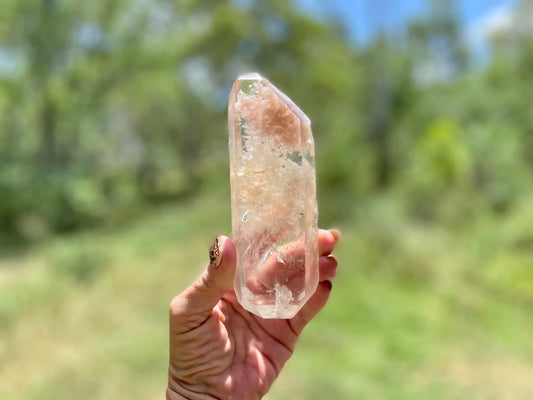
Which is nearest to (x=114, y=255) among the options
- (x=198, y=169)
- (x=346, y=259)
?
(x=346, y=259)

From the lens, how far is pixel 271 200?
152cm

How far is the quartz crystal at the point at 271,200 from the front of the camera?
149 centimetres

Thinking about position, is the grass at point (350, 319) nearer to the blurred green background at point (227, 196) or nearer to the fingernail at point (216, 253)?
the blurred green background at point (227, 196)

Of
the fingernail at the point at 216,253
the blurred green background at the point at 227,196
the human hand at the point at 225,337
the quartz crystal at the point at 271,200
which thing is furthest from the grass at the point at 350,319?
the fingernail at the point at 216,253

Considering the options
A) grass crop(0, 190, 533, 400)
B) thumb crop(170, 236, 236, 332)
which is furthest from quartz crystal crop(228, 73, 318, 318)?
grass crop(0, 190, 533, 400)

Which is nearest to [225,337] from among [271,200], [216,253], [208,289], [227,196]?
[208,289]

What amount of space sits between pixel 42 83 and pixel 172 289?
7.39 meters

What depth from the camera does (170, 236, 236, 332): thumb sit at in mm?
1323

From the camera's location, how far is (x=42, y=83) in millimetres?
11445

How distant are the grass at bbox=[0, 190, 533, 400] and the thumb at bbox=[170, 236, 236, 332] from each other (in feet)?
9.46

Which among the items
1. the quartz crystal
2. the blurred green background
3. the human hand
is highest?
the blurred green background

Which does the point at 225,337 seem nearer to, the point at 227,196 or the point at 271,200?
the point at 271,200

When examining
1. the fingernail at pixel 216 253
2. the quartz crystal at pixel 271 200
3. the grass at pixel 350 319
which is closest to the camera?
the fingernail at pixel 216 253

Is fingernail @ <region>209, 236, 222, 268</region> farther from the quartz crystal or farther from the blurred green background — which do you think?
the blurred green background
